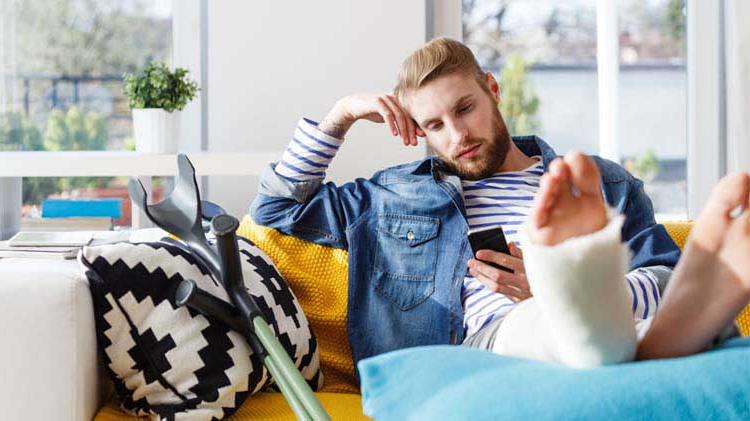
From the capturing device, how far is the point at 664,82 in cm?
410

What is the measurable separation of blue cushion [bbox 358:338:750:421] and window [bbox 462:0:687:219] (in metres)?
2.72

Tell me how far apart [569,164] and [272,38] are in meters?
2.20

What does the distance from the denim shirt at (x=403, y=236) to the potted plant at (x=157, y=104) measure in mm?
869

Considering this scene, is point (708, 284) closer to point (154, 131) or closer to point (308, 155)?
point (308, 155)

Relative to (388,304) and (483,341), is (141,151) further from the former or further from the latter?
(483,341)

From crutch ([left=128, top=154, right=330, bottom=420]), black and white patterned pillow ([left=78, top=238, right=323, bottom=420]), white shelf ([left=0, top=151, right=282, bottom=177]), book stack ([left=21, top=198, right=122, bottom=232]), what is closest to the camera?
crutch ([left=128, top=154, right=330, bottom=420])

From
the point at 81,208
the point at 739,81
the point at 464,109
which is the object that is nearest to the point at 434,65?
the point at 464,109

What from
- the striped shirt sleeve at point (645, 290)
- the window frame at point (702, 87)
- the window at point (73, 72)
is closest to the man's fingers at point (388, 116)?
the striped shirt sleeve at point (645, 290)

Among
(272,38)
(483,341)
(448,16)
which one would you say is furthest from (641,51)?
(483,341)

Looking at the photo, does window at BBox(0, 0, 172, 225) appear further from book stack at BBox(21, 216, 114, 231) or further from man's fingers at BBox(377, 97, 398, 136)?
man's fingers at BBox(377, 97, 398, 136)

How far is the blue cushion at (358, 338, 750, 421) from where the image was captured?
1199 millimetres

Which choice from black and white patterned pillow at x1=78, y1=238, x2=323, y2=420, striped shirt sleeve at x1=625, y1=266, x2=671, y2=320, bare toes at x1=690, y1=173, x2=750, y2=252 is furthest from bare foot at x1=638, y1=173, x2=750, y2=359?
black and white patterned pillow at x1=78, y1=238, x2=323, y2=420

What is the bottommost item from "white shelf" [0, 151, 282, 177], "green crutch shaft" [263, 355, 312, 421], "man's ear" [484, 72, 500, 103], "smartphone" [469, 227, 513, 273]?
"green crutch shaft" [263, 355, 312, 421]

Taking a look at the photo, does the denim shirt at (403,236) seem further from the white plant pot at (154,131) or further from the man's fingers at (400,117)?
the white plant pot at (154,131)
